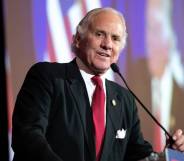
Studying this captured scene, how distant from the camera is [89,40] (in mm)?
1969

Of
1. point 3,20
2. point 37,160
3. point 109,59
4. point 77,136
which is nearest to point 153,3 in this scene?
point 3,20

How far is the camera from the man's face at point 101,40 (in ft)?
6.41

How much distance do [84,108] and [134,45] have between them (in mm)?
1185

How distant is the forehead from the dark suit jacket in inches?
7.2

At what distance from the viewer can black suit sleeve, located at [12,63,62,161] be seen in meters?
1.59

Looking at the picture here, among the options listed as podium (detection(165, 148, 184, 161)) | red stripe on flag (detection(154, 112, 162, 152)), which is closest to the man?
podium (detection(165, 148, 184, 161))

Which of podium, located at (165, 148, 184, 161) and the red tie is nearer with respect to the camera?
podium, located at (165, 148, 184, 161)

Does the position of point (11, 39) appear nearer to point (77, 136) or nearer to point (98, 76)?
point (98, 76)

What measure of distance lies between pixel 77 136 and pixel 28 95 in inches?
9.0

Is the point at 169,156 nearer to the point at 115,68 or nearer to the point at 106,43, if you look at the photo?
the point at 115,68

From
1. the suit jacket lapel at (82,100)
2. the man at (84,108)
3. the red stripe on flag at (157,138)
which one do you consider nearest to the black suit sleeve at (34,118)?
the man at (84,108)

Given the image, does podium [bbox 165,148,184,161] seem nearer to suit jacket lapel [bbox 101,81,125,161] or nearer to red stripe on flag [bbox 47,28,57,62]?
suit jacket lapel [bbox 101,81,125,161]

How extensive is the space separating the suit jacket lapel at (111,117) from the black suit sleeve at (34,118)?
258mm

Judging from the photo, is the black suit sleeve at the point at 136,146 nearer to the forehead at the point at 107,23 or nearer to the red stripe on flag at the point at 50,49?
the forehead at the point at 107,23
